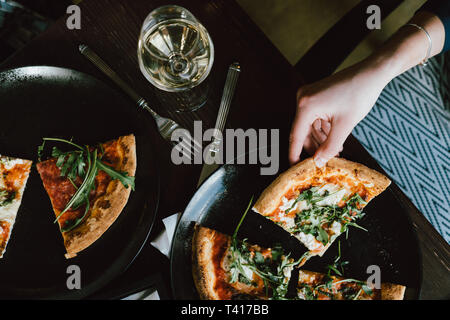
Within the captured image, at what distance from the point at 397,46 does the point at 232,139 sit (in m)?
0.85

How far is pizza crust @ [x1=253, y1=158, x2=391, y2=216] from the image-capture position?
159 centimetres

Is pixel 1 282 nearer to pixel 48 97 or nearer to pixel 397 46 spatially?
pixel 48 97

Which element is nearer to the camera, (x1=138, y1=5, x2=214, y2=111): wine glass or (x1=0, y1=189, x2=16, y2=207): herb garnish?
(x1=138, y1=5, x2=214, y2=111): wine glass

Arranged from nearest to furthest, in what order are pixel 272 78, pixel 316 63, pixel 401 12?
pixel 272 78, pixel 316 63, pixel 401 12

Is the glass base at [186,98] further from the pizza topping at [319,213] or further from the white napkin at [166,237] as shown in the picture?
the pizza topping at [319,213]

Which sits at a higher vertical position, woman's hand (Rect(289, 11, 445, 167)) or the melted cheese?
woman's hand (Rect(289, 11, 445, 167))

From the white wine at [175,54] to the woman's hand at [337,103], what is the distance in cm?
47

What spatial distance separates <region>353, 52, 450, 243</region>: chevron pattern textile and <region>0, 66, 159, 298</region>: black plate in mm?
1486

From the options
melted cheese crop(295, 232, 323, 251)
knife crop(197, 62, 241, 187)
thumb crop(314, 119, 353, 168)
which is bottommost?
melted cheese crop(295, 232, 323, 251)

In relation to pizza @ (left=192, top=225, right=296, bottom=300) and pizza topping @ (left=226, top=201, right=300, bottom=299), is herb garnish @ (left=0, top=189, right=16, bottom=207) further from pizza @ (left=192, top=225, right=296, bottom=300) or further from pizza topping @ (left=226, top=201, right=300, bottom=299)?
pizza topping @ (left=226, top=201, right=300, bottom=299)

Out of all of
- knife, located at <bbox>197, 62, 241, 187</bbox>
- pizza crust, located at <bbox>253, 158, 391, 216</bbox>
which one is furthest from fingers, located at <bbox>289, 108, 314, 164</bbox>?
knife, located at <bbox>197, 62, 241, 187</bbox>

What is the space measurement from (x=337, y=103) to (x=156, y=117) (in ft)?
2.68

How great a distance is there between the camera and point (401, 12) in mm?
2074

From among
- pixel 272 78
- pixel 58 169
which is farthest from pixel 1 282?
pixel 272 78
